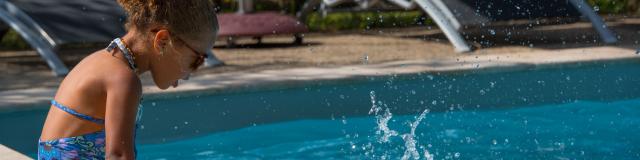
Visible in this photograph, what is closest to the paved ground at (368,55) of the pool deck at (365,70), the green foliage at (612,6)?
the pool deck at (365,70)

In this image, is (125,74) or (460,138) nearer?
(125,74)

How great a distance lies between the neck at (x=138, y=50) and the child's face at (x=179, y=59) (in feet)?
0.09

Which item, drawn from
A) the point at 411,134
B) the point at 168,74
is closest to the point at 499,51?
the point at 411,134

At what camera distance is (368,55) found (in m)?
10.8

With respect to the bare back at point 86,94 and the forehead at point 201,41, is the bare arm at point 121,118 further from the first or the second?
the forehead at point 201,41

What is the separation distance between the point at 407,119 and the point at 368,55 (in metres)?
3.58

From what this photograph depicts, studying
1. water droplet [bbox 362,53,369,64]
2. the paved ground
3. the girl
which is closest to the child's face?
the girl

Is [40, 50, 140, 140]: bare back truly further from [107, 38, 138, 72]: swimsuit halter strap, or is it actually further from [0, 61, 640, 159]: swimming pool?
[0, 61, 640, 159]: swimming pool

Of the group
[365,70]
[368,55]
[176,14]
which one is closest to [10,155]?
[176,14]

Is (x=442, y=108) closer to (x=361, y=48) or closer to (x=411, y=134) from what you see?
(x=411, y=134)

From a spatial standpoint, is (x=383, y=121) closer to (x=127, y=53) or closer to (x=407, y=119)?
(x=407, y=119)

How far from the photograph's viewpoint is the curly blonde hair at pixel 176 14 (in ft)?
6.72

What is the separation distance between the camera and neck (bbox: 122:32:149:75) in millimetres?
2182

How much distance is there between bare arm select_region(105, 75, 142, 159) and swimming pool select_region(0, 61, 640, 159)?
13.0 feet
